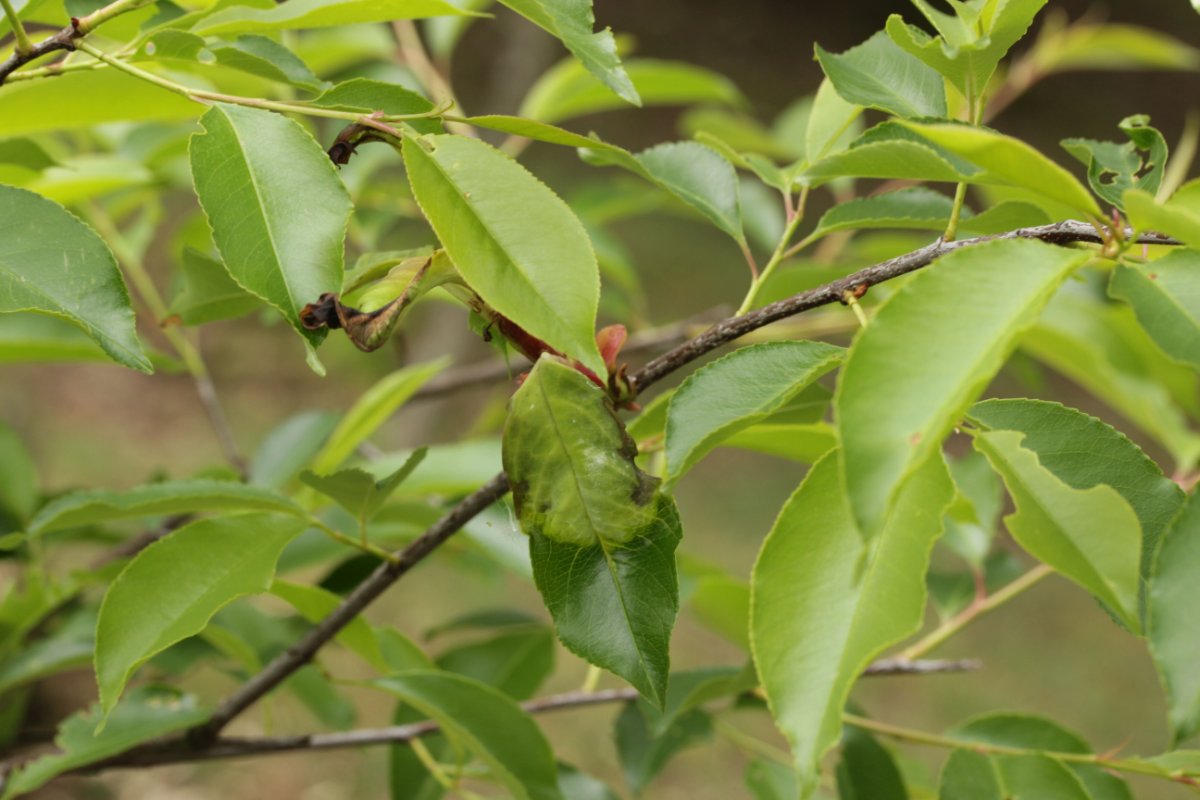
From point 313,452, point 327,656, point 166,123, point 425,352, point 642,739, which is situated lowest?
point 327,656

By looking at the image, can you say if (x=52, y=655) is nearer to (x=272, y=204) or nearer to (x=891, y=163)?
(x=272, y=204)

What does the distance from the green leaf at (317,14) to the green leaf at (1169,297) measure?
0.93 ft

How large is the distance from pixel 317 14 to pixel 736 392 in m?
0.25

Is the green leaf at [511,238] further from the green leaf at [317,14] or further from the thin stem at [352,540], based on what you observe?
the thin stem at [352,540]

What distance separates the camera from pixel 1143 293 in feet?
1.15

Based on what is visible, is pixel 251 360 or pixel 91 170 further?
pixel 251 360

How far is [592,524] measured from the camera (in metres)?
0.40

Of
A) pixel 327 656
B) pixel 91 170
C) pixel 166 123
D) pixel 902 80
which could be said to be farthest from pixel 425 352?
pixel 902 80

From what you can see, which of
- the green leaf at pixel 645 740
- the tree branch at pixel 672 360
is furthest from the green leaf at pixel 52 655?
the green leaf at pixel 645 740

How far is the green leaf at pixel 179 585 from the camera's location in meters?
0.48

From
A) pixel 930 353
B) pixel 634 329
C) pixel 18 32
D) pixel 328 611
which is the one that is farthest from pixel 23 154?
pixel 634 329

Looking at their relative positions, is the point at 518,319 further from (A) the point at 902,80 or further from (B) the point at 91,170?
(B) the point at 91,170

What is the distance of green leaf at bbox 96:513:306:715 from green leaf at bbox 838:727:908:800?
0.39 meters

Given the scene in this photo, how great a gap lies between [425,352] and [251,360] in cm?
114
